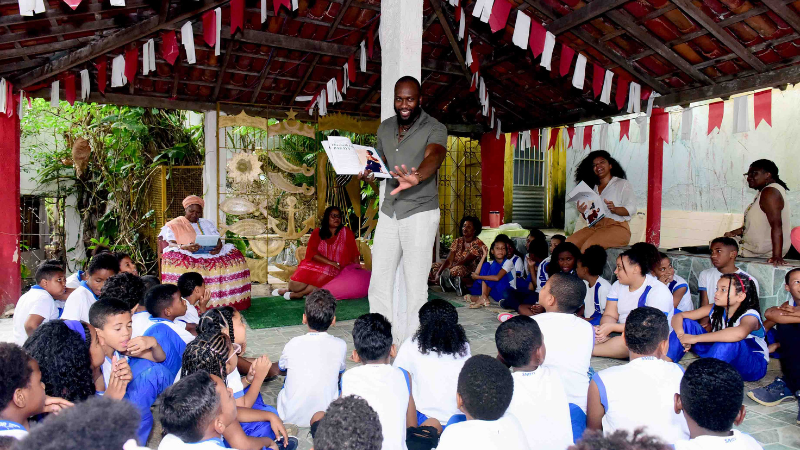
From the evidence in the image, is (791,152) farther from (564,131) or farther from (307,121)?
(307,121)

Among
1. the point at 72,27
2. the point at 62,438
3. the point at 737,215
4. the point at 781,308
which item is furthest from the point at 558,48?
the point at 62,438

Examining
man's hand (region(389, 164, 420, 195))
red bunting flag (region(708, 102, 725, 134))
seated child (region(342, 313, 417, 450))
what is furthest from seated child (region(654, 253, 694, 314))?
seated child (region(342, 313, 417, 450))

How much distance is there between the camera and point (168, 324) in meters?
3.16

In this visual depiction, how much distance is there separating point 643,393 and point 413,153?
204 cm

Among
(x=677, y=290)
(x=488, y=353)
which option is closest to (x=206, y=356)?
(x=488, y=353)

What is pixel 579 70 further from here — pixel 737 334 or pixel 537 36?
pixel 737 334

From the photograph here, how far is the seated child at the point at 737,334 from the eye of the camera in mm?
3803

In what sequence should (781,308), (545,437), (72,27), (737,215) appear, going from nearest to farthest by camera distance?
(545,437), (781,308), (72,27), (737,215)

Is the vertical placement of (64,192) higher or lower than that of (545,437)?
higher

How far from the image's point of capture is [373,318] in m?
2.77

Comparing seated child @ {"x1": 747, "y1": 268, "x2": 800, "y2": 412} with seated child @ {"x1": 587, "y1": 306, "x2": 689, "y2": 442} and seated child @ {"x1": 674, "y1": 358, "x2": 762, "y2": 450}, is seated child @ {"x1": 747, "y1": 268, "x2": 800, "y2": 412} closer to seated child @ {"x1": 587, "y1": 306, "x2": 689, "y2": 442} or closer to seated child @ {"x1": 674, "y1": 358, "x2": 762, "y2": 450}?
seated child @ {"x1": 587, "y1": 306, "x2": 689, "y2": 442}

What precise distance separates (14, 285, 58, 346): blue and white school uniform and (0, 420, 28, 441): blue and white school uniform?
1.96 m

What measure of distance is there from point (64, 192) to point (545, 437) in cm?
956

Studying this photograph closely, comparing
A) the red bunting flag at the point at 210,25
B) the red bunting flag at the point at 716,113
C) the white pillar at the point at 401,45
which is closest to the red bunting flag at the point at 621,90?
the red bunting flag at the point at 716,113
